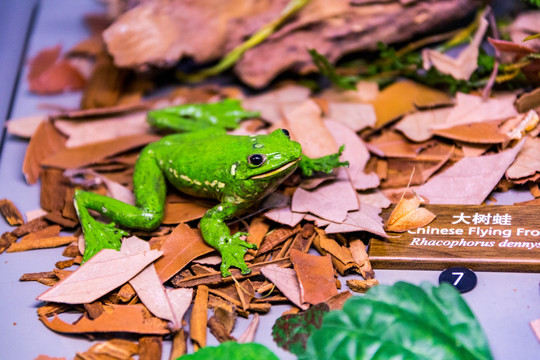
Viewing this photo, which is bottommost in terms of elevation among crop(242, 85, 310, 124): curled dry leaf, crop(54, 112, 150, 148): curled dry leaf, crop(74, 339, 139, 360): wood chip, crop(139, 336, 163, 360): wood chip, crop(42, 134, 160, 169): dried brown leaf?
crop(139, 336, 163, 360): wood chip

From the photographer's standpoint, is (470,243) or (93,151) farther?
(93,151)

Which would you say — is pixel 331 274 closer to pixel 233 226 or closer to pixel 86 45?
pixel 233 226

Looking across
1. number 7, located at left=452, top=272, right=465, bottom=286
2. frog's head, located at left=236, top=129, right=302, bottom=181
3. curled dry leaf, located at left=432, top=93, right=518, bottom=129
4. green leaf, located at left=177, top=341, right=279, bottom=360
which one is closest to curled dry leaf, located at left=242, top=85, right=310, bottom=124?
frog's head, located at left=236, top=129, right=302, bottom=181

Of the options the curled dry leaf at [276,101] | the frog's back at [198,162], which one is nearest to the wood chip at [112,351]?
the frog's back at [198,162]

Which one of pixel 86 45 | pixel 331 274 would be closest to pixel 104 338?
pixel 331 274

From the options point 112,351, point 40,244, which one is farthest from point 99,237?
point 112,351

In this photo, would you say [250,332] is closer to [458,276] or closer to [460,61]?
[458,276]

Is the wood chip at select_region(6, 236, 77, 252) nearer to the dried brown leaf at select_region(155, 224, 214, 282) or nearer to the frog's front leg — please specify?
the dried brown leaf at select_region(155, 224, 214, 282)
